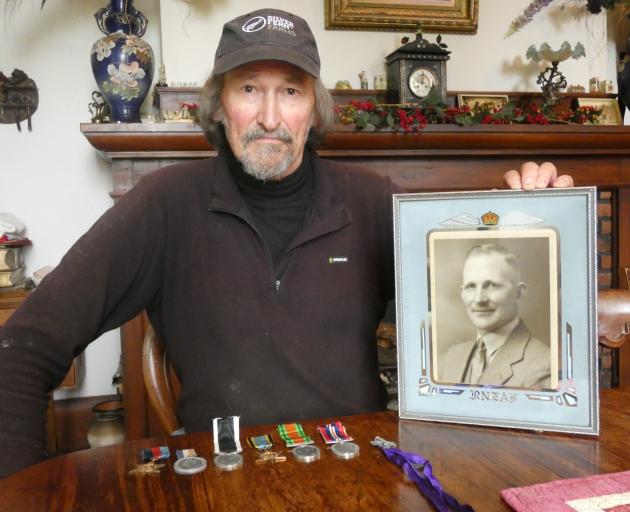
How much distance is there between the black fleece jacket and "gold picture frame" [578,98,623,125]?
2030 millimetres

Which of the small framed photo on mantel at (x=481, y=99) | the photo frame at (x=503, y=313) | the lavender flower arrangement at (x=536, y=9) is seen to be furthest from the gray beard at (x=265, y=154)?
the lavender flower arrangement at (x=536, y=9)

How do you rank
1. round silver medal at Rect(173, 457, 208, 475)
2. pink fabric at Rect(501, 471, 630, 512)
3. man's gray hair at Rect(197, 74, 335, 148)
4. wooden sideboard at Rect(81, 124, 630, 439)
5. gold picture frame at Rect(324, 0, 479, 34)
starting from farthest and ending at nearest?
gold picture frame at Rect(324, 0, 479, 34) → wooden sideboard at Rect(81, 124, 630, 439) → man's gray hair at Rect(197, 74, 335, 148) → round silver medal at Rect(173, 457, 208, 475) → pink fabric at Rect(501, 471, 630, 512)

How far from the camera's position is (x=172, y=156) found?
238 cm

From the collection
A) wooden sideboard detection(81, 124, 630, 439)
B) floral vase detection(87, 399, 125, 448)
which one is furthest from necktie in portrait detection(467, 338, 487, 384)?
floral vase detection(87, 399, 125, 448)

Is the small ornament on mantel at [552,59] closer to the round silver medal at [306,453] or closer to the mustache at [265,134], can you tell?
the mustache at [265,134]

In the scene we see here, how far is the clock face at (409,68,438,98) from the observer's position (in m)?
2.64

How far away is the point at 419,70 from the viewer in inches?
104

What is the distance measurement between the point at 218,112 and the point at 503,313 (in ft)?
2.88

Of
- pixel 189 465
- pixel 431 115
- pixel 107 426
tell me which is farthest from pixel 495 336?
pixel 107 426

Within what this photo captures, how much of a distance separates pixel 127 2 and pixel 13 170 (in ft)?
2.95

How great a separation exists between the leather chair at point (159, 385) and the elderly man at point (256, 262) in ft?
0.24

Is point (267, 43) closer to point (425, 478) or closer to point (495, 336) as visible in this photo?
point (495, 336)

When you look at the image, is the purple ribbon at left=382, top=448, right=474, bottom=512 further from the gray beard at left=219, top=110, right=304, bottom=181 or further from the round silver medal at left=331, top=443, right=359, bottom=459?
the gray beard at left=219, top=110, right=304, bottom=181

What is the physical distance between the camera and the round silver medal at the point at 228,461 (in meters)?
0.79
